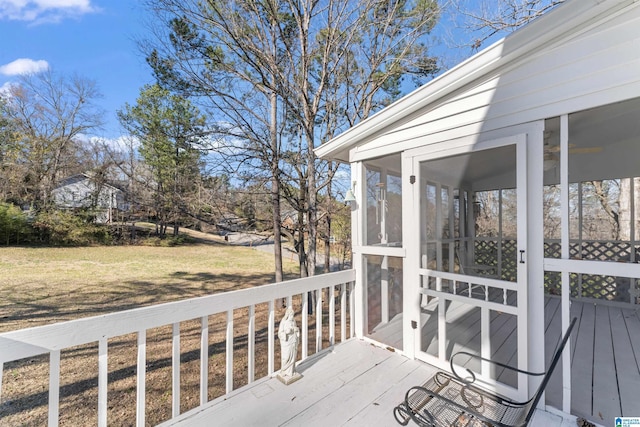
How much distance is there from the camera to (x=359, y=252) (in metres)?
3.33

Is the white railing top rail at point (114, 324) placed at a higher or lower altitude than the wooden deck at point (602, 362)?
higher

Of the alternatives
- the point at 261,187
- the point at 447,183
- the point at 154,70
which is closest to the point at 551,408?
the point at 447,183

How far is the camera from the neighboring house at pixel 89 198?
14.6m

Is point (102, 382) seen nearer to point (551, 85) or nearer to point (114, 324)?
point (114, 324)

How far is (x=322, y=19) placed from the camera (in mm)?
5445

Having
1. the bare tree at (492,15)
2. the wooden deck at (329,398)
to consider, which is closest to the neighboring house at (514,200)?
the wooden deck at (329,398)

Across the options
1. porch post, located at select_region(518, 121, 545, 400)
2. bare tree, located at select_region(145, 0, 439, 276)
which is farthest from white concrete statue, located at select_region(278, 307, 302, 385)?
bare tree, located at select_region(145, 0, 439, 276)

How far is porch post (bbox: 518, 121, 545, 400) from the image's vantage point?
2.09 meters

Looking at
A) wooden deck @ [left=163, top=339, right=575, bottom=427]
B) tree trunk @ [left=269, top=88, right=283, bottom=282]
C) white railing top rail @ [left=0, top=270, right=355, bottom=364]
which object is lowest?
wooden deck @ [left=163, top=339, right=575, bottom=427]

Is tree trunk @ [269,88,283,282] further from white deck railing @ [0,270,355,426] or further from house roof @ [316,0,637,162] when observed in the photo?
white deck railing @ [0,270,355,426]

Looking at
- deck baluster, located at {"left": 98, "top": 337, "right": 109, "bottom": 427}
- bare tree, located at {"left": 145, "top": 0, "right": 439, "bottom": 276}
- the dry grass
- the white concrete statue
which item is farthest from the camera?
bare tree, located at {"left": 145, "top": 0, "right": 439, "bottom": 276}

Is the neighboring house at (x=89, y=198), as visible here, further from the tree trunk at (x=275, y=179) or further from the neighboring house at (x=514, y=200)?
the neighboring house at (x=514, y=200)

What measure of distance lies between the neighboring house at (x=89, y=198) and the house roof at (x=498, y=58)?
15.6 meters

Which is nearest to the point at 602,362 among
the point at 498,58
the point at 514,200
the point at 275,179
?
the point at 514,200
